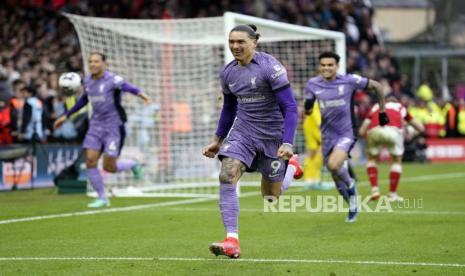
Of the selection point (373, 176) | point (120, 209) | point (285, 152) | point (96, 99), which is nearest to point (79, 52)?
point (96, 99)

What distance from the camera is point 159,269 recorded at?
959cm

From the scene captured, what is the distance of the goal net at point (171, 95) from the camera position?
20906 millimetres

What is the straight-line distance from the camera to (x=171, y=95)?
851 inches

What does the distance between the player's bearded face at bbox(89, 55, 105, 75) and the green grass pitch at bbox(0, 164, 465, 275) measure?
2.15 m

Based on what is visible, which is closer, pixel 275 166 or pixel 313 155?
pixel 275 166

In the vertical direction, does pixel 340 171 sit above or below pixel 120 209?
above

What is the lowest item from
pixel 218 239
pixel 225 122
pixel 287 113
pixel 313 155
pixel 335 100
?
pixel 313 155

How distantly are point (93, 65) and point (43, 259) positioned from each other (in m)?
6.71

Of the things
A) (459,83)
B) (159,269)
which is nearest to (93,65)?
(159,269)

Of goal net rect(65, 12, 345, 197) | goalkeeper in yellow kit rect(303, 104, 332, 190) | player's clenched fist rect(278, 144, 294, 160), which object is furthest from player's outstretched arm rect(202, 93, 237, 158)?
goalkeeper in yellow kit rect(303, 104, 332, 190)

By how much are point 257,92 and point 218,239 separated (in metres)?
2.34

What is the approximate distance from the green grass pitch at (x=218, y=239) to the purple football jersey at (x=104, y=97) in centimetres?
142

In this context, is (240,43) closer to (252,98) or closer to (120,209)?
(252,98)

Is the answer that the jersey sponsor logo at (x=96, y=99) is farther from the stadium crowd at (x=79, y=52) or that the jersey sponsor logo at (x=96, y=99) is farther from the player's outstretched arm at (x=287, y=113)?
the player's outstretched arm at (x=287, y=113)
